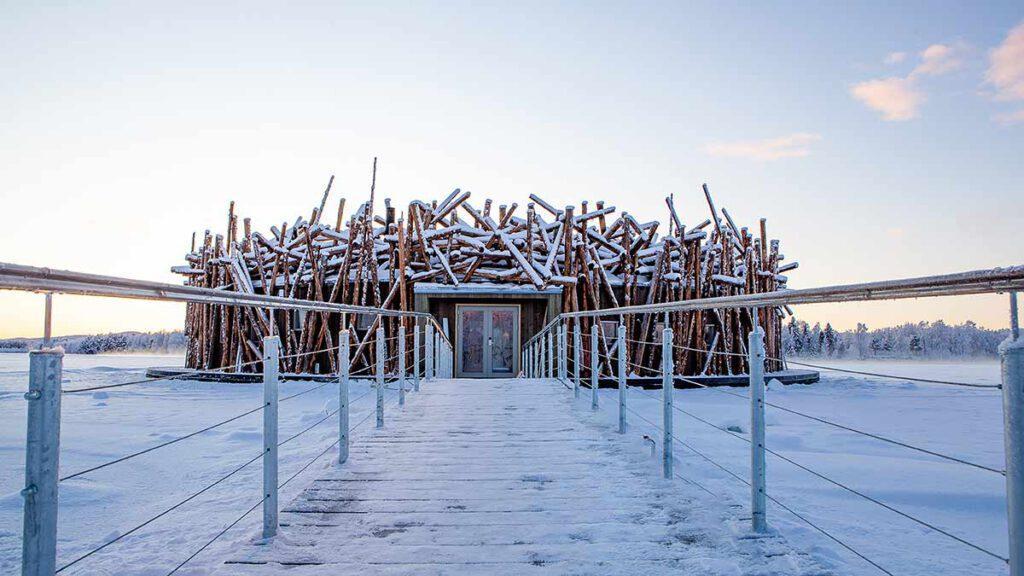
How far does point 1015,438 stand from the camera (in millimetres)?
1484

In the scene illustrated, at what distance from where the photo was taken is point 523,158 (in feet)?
42.5

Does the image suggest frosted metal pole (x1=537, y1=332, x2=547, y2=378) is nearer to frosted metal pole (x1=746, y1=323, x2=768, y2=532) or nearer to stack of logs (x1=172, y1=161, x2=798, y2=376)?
stack of logs (x1=172, y1=161, x2=798, y2=376)

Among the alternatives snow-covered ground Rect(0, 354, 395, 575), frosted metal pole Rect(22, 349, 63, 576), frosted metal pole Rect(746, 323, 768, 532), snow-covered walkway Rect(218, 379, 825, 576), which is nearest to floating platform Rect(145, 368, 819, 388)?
snow-covered ground Rect(0, 354, 395, 575)

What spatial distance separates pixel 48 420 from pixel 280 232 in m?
14.7

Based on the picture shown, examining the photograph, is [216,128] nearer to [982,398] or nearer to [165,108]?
[165,108]

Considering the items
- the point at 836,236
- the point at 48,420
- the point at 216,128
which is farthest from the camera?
the point at 836,236

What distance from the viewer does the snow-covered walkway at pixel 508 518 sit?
2.42 meters

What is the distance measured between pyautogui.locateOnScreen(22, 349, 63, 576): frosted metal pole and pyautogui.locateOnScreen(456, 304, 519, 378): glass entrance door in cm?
1251

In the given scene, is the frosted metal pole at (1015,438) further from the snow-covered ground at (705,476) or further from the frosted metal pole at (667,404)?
the frosted metal pole at (667,404)

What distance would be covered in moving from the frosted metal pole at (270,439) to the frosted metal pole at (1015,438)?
8.66ft

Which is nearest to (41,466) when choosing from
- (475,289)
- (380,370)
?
(380,370)

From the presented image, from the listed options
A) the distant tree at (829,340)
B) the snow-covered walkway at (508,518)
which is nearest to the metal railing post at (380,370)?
the snow-covered walkway at (508,518)

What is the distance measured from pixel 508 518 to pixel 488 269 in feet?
36.7

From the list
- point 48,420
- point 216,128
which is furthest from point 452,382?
point 48,420
